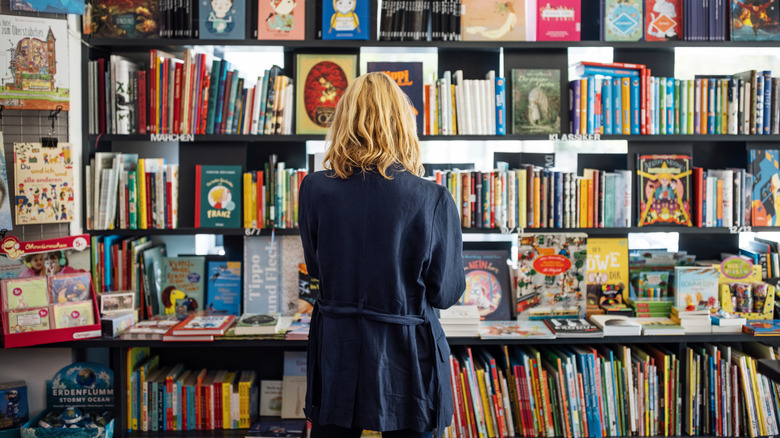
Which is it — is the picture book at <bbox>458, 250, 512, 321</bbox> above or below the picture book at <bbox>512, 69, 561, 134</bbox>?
below

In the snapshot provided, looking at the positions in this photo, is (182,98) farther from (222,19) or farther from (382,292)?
(382,292)

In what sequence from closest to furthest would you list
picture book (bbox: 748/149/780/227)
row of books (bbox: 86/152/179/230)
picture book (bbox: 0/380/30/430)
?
1. picture book (bbox: 0/380/30/430)
2. row of books (bbox: 86/152/179/230)
3. picture book (bbox: 748/149/780/227)

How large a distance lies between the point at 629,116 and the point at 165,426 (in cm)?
239

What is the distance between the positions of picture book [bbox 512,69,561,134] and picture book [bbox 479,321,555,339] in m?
0.83

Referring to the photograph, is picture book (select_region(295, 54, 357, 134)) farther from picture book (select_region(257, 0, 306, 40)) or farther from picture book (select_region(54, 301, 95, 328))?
picture book (select_region(54, 301, 95, 328))

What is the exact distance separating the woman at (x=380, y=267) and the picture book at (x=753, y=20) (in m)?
1.90

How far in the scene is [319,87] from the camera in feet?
9.90

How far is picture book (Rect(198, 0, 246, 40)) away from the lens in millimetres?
2957

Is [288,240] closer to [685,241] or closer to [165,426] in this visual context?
[165,426]

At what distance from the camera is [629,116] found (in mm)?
3000

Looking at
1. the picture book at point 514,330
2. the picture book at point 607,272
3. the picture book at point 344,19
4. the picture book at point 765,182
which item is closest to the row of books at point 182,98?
the picture book at point 344,19

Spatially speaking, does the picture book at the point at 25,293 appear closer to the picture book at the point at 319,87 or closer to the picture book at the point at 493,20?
the picture book at the point at 319,87

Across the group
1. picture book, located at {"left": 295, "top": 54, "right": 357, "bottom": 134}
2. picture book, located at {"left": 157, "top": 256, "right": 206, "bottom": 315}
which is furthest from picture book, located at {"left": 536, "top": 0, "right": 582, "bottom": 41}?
picture book, located at {"left": 157, "top": 256, "right": 206, "bottom": 315}

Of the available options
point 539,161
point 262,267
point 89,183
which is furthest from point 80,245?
point 539,161
